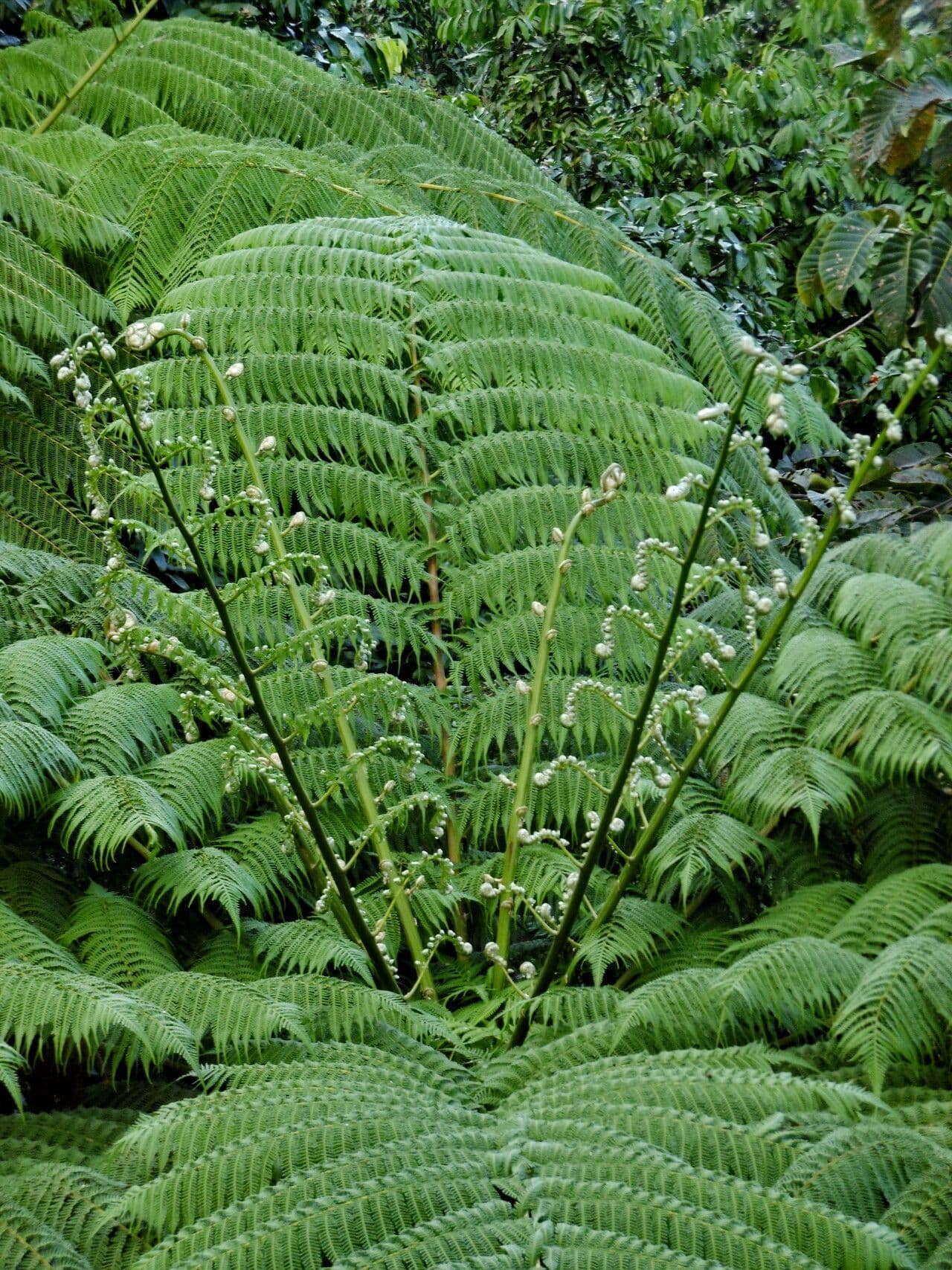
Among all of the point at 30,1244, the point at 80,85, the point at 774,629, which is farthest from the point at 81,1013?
the point at 80,85

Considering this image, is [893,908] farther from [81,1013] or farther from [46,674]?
[46,674]

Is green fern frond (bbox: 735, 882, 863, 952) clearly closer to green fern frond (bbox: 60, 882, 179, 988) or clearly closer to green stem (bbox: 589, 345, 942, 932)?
green stem (bbox: 589, 345, 942, 932)

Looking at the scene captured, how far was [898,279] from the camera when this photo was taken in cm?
182

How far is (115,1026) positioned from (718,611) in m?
1.27

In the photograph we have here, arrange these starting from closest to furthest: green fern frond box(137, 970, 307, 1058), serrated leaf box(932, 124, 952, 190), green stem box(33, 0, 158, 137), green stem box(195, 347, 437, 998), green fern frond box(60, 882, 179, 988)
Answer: green fern frond box(137, 970, 307, 1058)
green fern frond box(60, 882, 179, 988)
green stem box(195, 347, 437, 998)
serrated leaf box(932, 124, 952, 190)
green stem box(33, 0, 158, 137)

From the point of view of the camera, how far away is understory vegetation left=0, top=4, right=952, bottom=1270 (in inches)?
48.0

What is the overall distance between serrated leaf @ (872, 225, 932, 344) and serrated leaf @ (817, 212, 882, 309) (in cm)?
4

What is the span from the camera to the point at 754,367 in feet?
3.73

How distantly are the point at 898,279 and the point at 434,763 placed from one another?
3.49 ft

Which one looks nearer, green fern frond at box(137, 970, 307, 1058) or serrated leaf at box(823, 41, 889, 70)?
green fern frond at box(137, 970, 307, 1058)

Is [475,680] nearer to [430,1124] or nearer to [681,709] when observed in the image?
[681,709]

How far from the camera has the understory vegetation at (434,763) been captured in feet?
4.00

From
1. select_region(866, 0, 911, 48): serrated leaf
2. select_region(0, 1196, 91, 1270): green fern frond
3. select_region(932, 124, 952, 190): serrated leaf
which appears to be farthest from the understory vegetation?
select_region(866, 0, 911, 48): serrated leaf

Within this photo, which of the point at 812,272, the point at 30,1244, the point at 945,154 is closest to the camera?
the point at 30,1244
